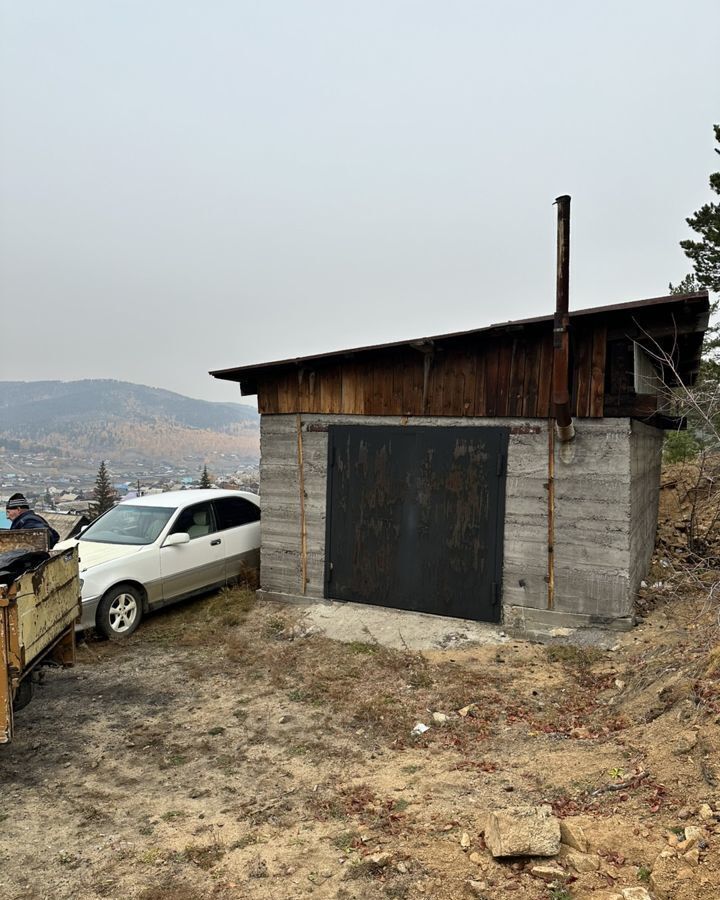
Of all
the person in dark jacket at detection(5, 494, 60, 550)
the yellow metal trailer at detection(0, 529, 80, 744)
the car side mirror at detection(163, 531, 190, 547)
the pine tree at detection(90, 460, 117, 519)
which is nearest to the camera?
the yellow metal trailer at detection(0, 529, 80, 744)

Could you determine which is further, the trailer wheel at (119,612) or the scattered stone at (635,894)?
the trailer wheel at (119,612)

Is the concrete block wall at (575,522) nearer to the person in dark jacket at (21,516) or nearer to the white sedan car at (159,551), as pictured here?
the white sedan car at (159,551)

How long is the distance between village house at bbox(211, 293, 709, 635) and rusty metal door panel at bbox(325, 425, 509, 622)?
20mm

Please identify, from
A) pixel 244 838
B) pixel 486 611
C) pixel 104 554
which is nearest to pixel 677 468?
pixel 486 611

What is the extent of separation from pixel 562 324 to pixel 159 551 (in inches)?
242

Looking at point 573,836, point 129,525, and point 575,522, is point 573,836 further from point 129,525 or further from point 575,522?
point 129,525

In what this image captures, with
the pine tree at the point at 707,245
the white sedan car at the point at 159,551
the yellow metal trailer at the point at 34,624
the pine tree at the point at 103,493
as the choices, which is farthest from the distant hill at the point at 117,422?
the yellow metal trailer at the point at 34,624

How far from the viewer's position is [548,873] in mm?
2938

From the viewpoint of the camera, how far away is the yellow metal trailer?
4.15m

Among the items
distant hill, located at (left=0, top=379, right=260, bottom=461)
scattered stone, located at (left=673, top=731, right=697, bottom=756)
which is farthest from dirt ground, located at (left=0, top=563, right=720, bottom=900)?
distant hill, located at (left=0, top=379, right=260, bottom=461)

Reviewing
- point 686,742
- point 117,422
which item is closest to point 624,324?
point 686,742

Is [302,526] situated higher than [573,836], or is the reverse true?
[302,526]

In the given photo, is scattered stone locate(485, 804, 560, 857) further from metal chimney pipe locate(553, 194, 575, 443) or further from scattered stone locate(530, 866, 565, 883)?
metal chimney pipe locate(553, 194, 575, 443)

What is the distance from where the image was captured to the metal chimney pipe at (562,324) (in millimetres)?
6930
